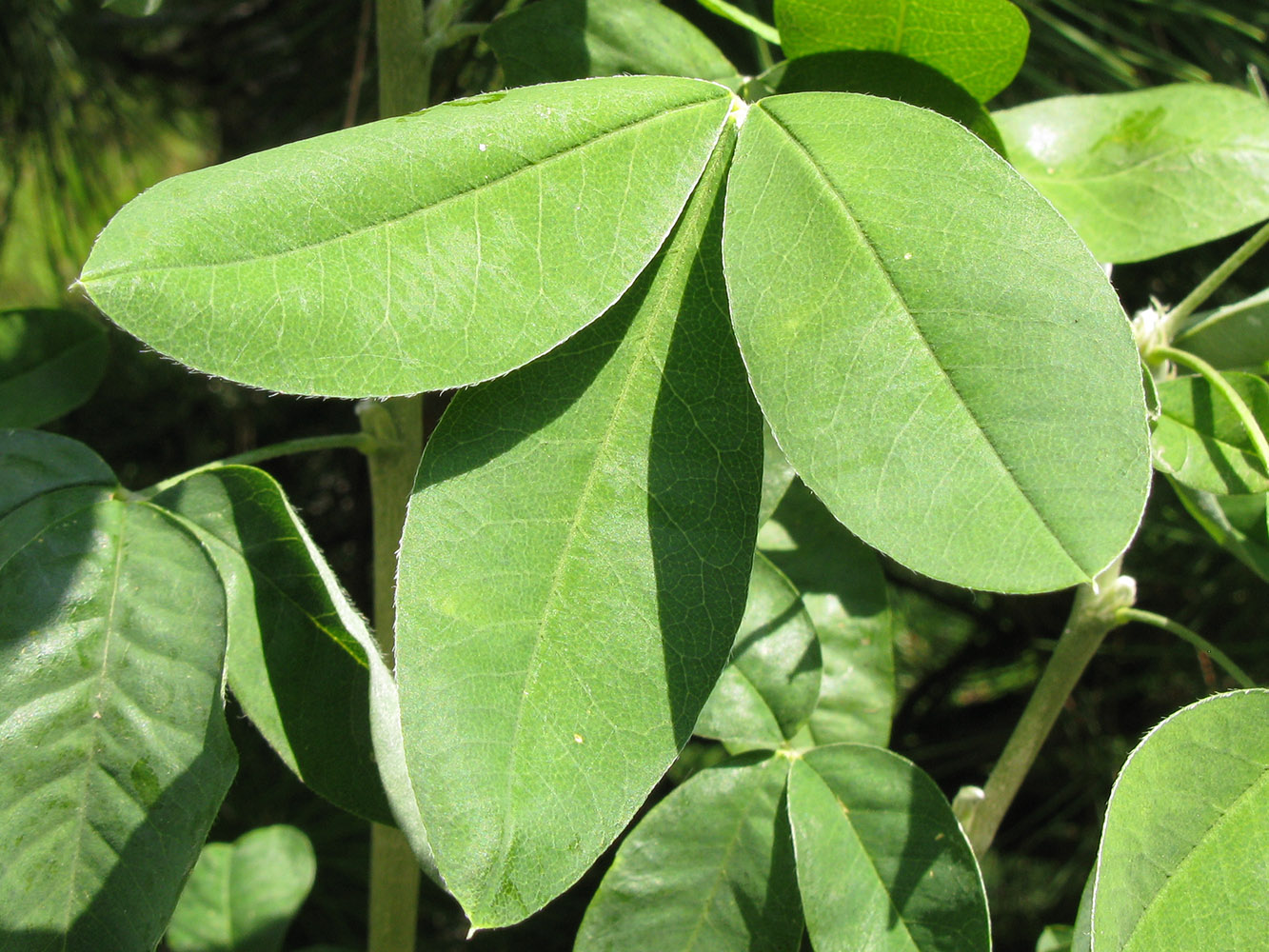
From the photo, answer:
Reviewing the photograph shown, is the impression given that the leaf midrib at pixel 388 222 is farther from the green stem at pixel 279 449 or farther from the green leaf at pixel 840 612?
the green leaf at pixel 840 612

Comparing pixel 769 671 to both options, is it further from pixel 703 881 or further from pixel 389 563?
pixel 389 563

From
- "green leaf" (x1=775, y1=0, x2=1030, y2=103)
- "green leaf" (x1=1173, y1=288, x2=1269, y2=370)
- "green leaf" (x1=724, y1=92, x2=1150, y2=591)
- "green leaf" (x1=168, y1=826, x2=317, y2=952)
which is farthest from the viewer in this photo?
"green leaf" (x1=168, y1=826, x2=317, y2=952)

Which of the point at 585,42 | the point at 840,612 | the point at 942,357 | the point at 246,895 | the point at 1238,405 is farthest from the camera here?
the point at 246,895

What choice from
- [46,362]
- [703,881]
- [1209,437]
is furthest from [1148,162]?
[46,362]

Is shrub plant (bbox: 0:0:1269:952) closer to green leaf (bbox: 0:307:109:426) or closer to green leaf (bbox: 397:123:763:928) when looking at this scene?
green leaf (bbox: 397:123:763:928)

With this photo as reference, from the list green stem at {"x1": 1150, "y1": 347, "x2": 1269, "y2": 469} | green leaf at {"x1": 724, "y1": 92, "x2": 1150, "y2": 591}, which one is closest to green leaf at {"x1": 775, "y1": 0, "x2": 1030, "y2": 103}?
green leaf at {"x1": 724, "y1": 92, "x2": 1150, "y2": 591}

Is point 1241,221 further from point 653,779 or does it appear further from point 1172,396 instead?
point 653,779
